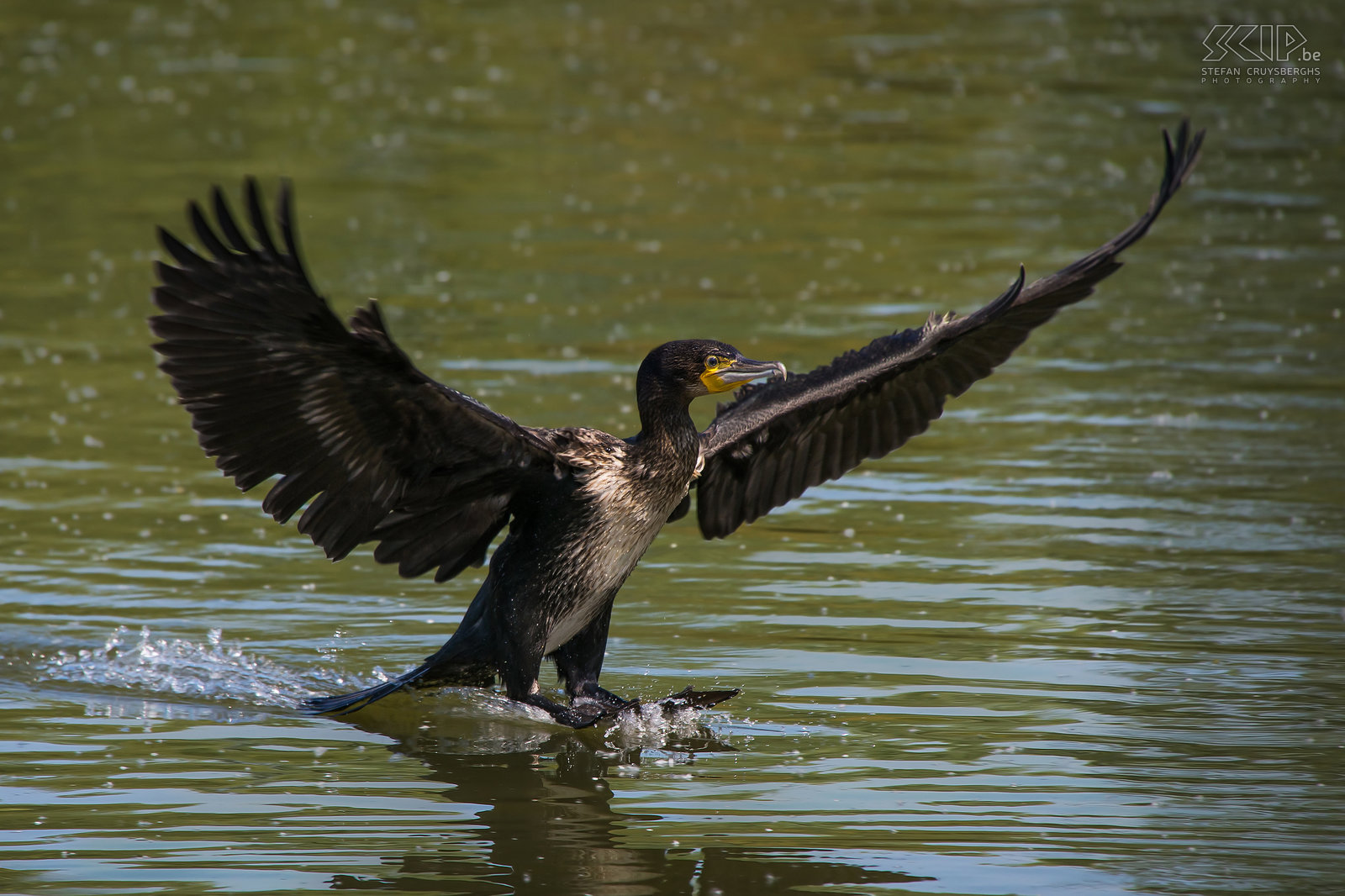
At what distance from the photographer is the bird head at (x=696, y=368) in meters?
Result: 6.60

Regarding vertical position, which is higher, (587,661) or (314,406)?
(314,406)

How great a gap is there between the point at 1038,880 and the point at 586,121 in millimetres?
14966

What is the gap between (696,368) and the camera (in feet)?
21.7

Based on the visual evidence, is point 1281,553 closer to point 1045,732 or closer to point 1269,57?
point 1045,732

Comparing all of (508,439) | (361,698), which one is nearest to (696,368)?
(508,439)

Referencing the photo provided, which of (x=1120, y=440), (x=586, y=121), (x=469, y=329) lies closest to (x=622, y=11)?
(x=586, y=121)

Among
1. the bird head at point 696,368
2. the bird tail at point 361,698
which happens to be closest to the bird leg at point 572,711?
the bird tail at point 361,698

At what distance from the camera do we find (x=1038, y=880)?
5352 mm

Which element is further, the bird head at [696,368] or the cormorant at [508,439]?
the bird head at [696,368]

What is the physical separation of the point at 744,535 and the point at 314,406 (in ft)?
11.6

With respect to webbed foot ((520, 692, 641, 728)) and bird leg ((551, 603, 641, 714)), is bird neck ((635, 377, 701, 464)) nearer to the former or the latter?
bird leg ((551, 603, 641, 714))

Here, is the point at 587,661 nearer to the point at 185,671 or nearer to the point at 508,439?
the point at 508,439

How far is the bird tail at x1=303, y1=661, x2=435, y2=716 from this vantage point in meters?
6.71

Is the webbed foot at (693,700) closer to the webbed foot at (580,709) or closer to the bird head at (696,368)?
the webbed foot at (580,709)
